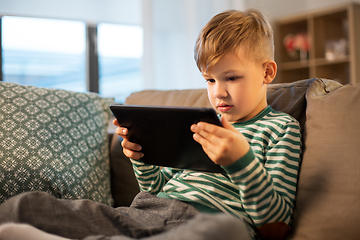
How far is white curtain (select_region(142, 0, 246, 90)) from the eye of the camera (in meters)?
2.80

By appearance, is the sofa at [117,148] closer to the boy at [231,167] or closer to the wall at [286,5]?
the boy at [231,167]

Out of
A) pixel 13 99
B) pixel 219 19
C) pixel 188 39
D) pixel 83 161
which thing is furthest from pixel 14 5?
pixel 219 19

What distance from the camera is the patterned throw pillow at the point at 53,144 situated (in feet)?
3.53

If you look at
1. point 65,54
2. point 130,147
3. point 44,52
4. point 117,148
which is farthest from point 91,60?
point 130,147

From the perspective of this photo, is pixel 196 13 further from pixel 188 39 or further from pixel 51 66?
pixel 51 66

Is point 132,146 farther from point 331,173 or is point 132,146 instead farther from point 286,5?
point 286,5

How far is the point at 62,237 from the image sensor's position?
0.66 metres

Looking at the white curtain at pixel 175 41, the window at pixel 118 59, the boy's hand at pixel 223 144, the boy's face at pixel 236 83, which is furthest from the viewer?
the window at pixel 118 59

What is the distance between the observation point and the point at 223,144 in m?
0.70

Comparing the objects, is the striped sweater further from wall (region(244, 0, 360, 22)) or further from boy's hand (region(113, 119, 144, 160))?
wall (region(244, 0, 360, 22))

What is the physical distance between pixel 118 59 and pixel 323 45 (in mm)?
1996

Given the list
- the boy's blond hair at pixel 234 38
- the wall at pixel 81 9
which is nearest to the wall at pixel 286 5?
the wall at pixel 81 9

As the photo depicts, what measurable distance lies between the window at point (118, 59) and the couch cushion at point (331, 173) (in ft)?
7.15

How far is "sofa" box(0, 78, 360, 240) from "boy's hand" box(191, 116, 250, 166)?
0.85 ft
